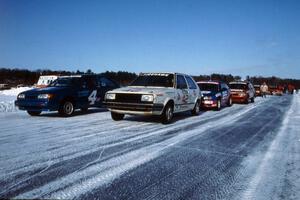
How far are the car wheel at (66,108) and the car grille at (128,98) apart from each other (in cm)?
268

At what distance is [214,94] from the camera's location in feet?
49.0

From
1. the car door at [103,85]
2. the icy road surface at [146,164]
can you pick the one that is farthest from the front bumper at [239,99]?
the icy road surface at [146,164]

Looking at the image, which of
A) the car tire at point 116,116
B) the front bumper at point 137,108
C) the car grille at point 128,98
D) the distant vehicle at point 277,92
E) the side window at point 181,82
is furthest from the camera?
the distant vehicle at point 277,92

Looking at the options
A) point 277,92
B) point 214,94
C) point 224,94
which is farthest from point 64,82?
point 277,92

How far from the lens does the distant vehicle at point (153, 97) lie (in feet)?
28.7

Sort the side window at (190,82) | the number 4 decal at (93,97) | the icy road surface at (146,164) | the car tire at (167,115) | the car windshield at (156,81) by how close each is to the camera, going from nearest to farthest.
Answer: the icy road surface at (146,164) < the car tire at (167,115) < the car windshield at (156,81) < the side window at (190,82) < the number 4 decal at (93,97)

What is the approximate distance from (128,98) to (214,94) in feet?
23.4

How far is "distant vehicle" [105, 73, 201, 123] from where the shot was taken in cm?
875

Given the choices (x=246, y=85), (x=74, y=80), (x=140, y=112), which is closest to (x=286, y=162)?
(x=140, y=112)

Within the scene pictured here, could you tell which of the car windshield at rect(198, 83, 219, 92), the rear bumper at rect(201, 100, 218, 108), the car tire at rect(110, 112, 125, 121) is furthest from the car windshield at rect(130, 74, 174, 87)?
the car windshield at rect(198, 83, 219, 92)

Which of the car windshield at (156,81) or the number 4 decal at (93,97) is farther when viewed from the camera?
the number 4 decal at (93,97)

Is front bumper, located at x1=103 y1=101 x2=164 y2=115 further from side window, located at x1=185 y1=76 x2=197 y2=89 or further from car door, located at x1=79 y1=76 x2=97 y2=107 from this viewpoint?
side window, located at x1=185 y1=76 x2=197 y2=89

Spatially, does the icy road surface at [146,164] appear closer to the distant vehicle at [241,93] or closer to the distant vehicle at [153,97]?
the distant vehicle at [153,97]

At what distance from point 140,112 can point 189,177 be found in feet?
15.9
